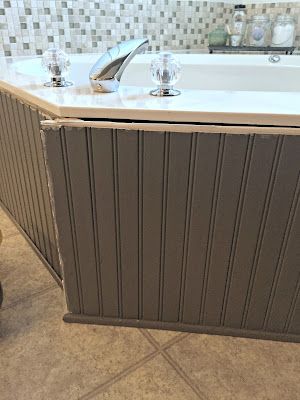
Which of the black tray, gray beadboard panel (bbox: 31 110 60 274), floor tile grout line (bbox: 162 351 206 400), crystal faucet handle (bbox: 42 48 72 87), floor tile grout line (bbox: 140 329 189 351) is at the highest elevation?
crystal faucet handle (bbox: 42 48 72 87)

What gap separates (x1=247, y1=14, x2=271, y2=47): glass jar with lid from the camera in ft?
5.70

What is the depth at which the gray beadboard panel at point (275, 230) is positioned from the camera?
59 cm

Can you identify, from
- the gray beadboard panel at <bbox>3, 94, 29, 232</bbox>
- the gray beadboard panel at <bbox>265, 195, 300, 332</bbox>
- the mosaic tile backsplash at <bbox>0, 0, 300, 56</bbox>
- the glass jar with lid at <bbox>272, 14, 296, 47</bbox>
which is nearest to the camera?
the gray beadboard panel at <bbox>265, 195, 300, 332</bbox>

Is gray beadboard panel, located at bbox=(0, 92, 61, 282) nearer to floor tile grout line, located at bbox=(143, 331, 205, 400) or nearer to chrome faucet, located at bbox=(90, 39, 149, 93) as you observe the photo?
chrome faucet, located at bbox=(90, 39, 149, 93)

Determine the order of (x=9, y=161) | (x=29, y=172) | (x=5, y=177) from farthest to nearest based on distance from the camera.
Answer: (x=5, y=177), (x=9, y=161), (x=29, y=172)

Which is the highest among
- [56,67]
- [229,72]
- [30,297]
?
[56,67]

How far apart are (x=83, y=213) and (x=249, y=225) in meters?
0.35

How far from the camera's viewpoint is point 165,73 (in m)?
0.71

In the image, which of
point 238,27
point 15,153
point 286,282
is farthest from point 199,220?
point 238,27

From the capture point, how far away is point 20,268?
3.46 ft

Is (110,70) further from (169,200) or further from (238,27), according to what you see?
(238,27)

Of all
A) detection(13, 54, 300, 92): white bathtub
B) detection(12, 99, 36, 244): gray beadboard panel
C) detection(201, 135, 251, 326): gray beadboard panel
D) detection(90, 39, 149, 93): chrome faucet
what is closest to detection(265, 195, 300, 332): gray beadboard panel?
detection(201, 135, 251, 326): gray beadboard panel

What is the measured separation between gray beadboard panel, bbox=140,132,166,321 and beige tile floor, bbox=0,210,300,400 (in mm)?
102

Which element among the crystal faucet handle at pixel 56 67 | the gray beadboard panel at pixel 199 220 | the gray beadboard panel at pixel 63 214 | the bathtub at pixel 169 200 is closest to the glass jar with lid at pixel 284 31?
the bathtub at pixel 169 200
